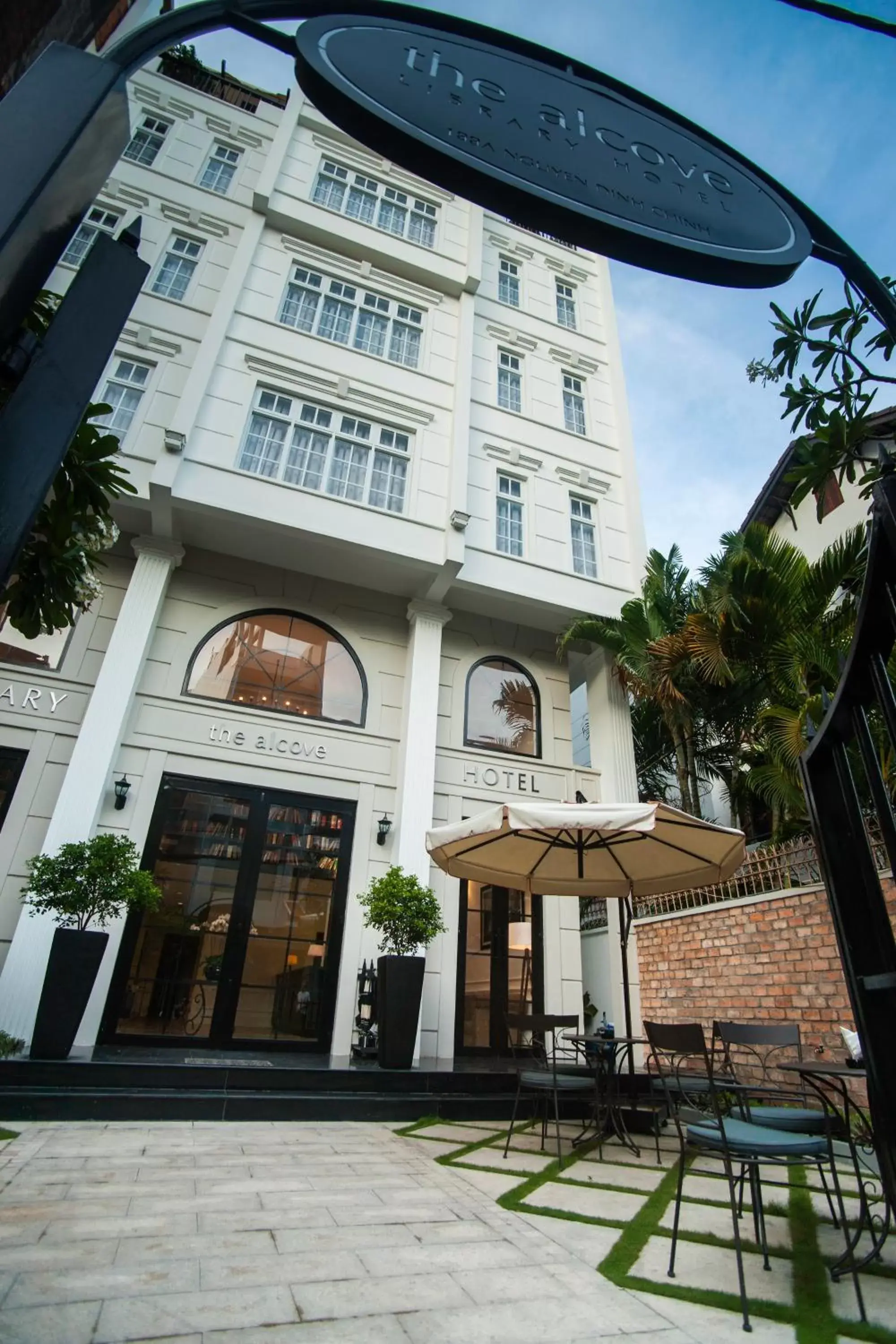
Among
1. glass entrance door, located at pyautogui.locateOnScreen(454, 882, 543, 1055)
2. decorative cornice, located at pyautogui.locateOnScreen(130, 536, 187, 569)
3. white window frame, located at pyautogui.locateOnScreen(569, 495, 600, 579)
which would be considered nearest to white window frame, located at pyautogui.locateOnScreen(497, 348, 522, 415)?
white window frame, located at pyautogui.locateOnScreen(569, 495, 600, 579)

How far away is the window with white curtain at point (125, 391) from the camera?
973 centimetres

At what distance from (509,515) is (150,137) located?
31.4 ft

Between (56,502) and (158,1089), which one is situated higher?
(56,502)

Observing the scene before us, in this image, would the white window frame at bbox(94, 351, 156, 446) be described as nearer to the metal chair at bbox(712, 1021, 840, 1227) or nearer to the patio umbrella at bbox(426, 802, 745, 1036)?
the patio umbrella at bbox(426, 802, 745, 1036)

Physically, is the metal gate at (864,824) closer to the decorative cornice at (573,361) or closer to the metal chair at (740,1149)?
the metal chair at (740,1149)

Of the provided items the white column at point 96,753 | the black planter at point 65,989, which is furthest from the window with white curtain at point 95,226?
the black planter at point 65,989

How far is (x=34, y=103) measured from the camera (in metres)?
0.90

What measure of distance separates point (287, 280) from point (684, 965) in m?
12.3

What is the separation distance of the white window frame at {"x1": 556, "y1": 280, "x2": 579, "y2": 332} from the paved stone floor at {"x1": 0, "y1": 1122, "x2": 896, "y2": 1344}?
14.6 metres

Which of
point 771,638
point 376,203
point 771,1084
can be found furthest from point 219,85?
point 771,1084

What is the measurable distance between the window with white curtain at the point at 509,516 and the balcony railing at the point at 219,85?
9423mm

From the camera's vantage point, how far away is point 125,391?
10.0 m

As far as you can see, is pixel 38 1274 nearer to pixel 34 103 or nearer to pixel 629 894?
pixel 34 103

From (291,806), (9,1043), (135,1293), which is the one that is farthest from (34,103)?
(291,806)
